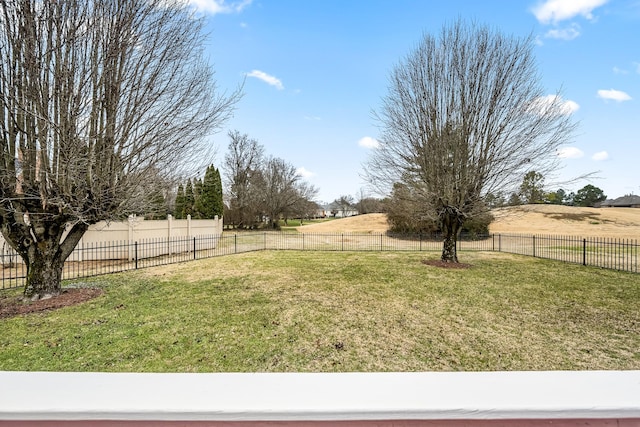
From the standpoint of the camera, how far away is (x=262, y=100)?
9.78m

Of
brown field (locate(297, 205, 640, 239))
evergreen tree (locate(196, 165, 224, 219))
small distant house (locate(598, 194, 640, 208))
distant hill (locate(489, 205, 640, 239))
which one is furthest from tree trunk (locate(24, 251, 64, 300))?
small distant house (locate(598, 194, 640, 208))

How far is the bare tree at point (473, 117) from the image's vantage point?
33.8 feet

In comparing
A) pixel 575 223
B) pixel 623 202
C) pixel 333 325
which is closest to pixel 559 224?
pixel 575 223

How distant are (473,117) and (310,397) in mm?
11696

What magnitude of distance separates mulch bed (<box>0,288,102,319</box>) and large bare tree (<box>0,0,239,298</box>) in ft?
0.83

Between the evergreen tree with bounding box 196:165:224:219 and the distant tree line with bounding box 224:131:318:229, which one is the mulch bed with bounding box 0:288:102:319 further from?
the distant tree line with bounding box 224:131:318:229

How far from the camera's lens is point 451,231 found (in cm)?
1166

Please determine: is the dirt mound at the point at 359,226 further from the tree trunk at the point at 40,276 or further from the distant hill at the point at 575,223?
the tree trunk at the point at 40,276

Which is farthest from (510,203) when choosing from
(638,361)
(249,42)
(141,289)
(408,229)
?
(408,229)

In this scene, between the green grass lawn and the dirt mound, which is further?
the dirt mound

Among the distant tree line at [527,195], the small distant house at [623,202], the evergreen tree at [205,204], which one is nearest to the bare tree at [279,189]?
the evergreen tree at [205,204]

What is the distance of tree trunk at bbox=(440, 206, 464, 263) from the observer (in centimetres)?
1133

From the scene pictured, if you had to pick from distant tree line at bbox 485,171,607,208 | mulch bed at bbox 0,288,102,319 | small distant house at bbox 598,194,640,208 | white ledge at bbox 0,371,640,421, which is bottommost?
mulch bed at bbox 0,288,102,319

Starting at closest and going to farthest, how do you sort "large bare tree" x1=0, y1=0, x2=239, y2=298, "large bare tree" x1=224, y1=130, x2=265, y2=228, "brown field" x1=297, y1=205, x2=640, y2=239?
"large bare tree" x1=0, y1=0, x2=239, y2=298 < "brown field" x1=297, y1=205, x2=640, y2=239 < "large bare tree" x1=224, y1=130, x2=265, y2=228
